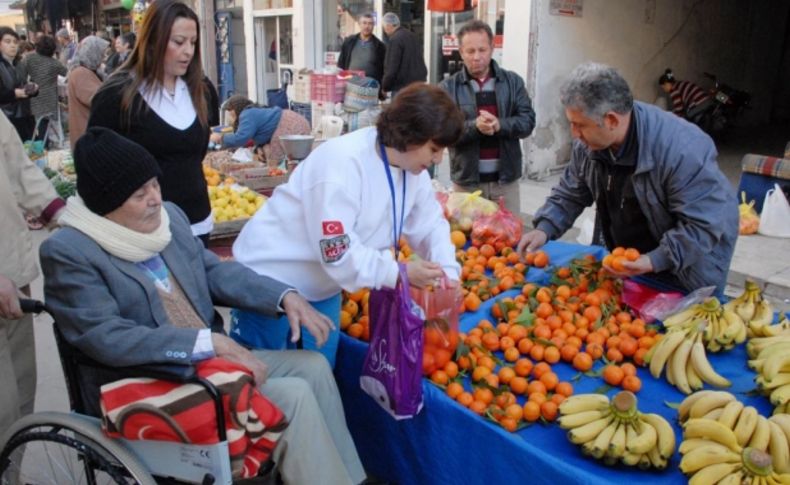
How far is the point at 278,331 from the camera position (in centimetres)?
246

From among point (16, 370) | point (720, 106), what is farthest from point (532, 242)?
point (720, 106)

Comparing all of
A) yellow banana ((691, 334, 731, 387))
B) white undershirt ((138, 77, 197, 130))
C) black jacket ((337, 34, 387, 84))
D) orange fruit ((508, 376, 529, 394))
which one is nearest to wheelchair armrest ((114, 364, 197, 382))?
orange fruit ((508, 376, 529, 394))

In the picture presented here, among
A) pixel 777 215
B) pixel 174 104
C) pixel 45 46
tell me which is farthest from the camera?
pixel 45 46

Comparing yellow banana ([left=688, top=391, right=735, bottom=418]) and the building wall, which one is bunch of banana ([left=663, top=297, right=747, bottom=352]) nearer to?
yellow banana ([left=688, top=391, right=735, bottom=418])

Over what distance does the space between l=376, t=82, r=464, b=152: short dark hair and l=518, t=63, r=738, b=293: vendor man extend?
1.69 ft

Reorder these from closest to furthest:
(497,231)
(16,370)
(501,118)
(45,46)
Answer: (16,370) < (497,231) < (501,118) < (45,46)

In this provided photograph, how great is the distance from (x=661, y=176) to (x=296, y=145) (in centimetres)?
363

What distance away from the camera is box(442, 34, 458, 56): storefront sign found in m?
8.95

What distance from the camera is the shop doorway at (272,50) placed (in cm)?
1245

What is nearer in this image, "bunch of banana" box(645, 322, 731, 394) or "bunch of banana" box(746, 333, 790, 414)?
"bunch of banana" box(746, 333, 790, 414)

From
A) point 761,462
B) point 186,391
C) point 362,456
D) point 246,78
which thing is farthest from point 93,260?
point 246,78

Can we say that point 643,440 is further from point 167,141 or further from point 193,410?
point 167,141

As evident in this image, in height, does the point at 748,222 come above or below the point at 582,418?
below

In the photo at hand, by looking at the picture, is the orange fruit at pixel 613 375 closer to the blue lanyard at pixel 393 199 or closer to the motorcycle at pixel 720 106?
the blue lanyard at pixel 393 199
